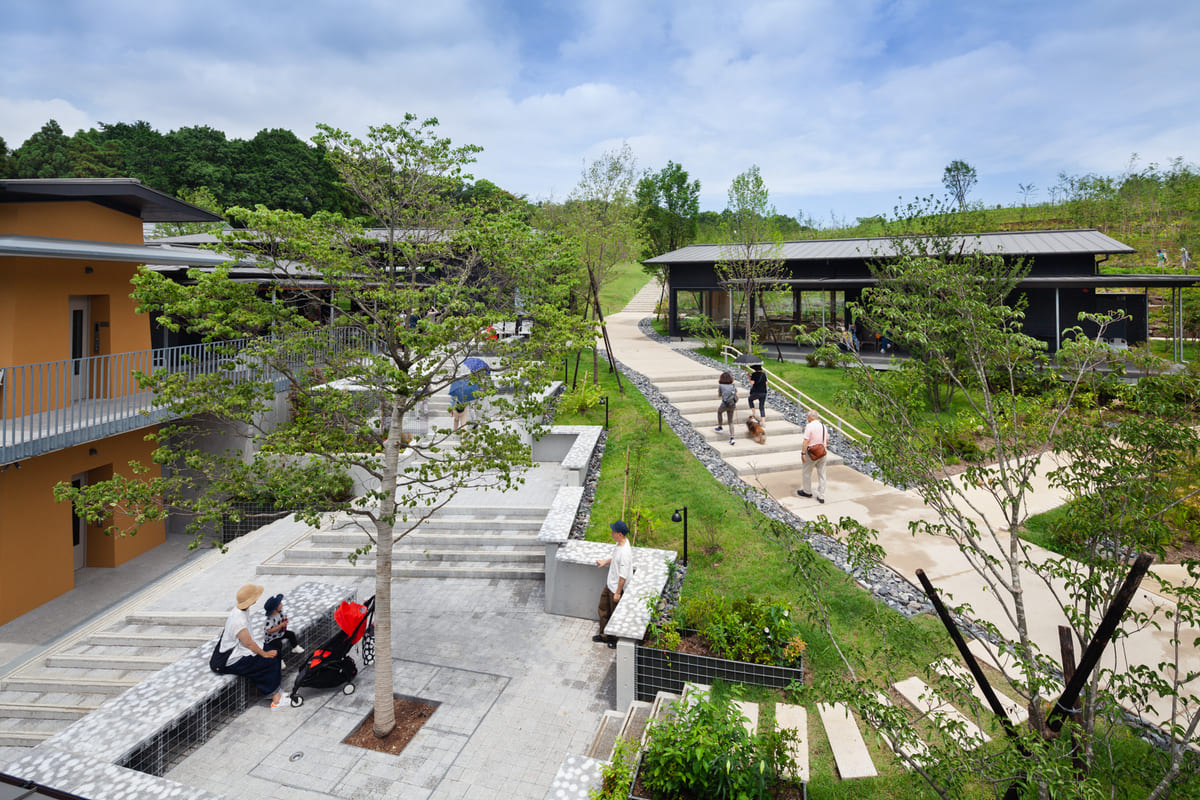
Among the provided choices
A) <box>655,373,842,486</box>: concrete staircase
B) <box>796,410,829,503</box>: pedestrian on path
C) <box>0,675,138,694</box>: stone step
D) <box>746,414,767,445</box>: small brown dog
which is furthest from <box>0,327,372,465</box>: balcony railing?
<box>746,414,767,445</box>: small brown dog

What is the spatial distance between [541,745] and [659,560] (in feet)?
10.00

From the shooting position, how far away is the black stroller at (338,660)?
7.19 metres

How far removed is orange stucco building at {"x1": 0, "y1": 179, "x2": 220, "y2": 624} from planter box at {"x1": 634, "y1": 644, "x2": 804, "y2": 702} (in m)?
8.01

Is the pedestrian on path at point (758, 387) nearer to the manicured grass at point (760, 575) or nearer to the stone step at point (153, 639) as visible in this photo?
the manicured grass at point (760, 575)

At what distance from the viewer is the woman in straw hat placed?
22.4ft

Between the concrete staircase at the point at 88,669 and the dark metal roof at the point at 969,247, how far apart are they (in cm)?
1853

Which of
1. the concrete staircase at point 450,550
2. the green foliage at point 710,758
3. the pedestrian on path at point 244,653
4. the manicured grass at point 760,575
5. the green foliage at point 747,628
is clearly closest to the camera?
the green foliage at point 710,758

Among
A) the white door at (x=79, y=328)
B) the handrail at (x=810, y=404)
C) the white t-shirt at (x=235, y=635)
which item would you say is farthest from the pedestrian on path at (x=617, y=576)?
the white door at (x=79, y=328)

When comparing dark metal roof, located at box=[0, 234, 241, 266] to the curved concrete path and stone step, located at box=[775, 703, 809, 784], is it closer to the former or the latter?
stone step, located at box=[775, 703, 809, 784]

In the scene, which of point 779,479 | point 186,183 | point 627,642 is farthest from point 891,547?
point 186,183

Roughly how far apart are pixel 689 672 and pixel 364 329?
17.0 ft

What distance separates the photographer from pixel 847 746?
544 centimetres

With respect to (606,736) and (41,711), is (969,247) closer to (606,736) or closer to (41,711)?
(606,736)

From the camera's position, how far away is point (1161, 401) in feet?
12.8
